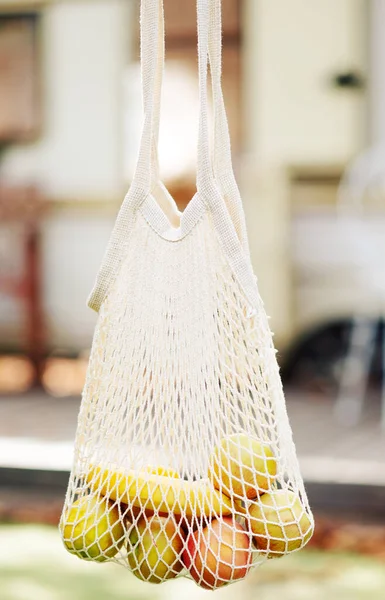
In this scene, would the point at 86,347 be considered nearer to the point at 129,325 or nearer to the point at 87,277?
the point at 87,277

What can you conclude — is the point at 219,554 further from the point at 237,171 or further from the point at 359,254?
A: the point at 237,171

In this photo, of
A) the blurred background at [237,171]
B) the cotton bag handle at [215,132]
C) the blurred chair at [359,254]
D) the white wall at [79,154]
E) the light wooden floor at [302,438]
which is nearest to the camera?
the cotton bag handle at [215,132]

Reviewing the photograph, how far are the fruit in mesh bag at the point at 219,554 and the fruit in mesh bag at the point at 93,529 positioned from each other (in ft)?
0.31

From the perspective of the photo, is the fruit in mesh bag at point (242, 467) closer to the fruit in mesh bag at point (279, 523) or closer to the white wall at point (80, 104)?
the fruit in mesh bag at point (279, 523)

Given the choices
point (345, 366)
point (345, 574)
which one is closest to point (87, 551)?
point (345, 574)

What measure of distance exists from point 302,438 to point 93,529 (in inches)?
88.1

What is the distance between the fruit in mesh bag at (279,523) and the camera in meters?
1.11

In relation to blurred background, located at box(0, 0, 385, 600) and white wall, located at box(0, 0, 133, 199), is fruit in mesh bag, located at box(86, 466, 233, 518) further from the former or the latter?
white wall, located at box(0, 0, 133, 199)

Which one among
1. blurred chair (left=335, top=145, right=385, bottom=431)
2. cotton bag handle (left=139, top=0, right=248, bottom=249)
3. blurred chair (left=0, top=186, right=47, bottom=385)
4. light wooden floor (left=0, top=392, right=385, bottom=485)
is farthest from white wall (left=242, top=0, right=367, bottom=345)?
cotton bag handle (left=139, top=0, right=248, bottom=249)

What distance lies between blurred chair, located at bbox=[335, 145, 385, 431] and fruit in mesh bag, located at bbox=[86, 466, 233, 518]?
104 inches

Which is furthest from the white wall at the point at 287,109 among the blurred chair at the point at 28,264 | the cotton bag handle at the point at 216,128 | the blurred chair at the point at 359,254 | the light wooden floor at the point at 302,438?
the cotton bag handle at the point at 216,128

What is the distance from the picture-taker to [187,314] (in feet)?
3.66

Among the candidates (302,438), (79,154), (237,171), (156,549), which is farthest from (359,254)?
(156,549)

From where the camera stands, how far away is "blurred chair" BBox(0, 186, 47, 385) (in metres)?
4.42
